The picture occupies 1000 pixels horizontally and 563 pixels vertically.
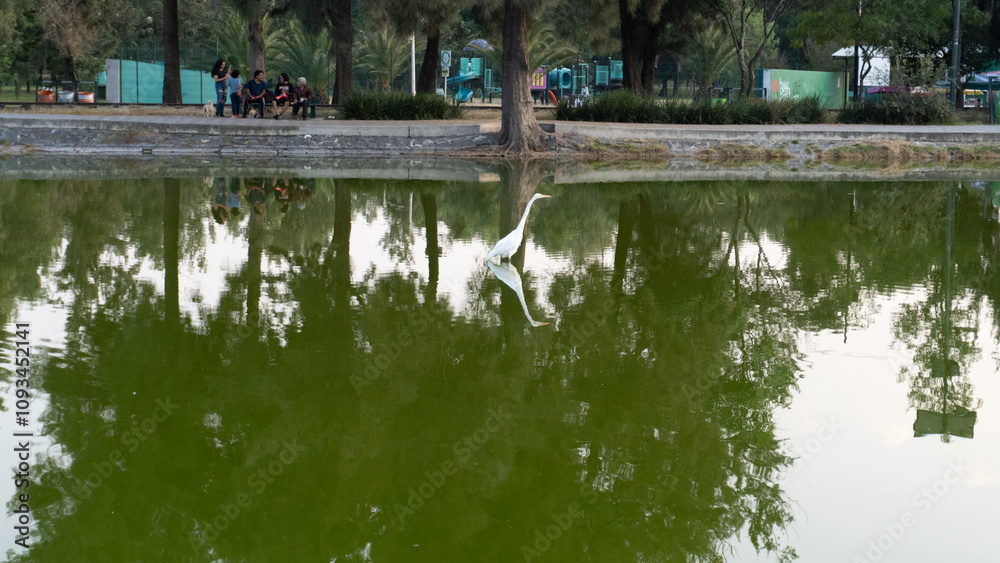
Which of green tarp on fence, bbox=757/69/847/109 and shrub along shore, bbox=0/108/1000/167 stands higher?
green tarp on fence, bbox=757/69/847/109

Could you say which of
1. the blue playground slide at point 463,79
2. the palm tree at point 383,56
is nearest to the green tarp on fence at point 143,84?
the palm tree at point 383,56

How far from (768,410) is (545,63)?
39.4 m

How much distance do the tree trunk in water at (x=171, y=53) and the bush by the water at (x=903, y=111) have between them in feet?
68.9

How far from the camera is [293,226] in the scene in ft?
42.9

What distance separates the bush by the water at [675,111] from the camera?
29.4 m

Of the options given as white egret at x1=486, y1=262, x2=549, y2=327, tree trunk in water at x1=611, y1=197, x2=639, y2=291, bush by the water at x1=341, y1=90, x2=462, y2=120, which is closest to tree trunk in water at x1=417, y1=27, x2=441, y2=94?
bush by the water at x1=341, y1=90, x2=462, y2=120

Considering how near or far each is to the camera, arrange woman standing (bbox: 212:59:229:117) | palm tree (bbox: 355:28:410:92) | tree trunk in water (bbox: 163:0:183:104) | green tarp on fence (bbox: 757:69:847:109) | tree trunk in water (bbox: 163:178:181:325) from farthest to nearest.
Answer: palm tree (bbox: 355:28:410:92) → green tarp on fence (bbox: 757:69:847:109) → tree trunk in water (bbox: 163:0:183:104) → woman standing (bbox: 212:59:229:117) → tree trunk in water (bbox: 163:178:181:325)

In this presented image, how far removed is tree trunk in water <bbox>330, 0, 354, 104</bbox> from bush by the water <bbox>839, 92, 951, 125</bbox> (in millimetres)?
15697

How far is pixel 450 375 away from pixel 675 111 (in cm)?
2427

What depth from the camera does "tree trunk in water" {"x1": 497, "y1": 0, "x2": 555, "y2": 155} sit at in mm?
24719

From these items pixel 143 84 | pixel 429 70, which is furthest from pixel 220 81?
pixel 143 84

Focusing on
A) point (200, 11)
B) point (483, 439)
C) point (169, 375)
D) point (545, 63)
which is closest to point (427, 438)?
point (483, 439)

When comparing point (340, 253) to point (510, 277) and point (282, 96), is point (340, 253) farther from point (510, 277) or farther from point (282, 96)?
point (282, 96)

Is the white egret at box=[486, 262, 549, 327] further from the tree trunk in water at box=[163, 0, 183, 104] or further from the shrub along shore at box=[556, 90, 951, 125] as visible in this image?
the tree trunk in water at box=[163, 0, 183, 104]
